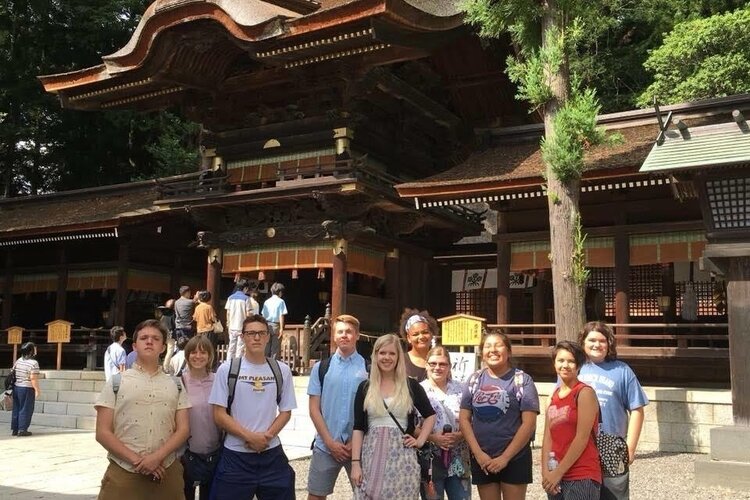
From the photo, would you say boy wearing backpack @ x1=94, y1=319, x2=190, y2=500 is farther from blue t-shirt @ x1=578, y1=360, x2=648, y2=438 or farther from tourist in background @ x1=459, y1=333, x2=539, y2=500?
blue t-shirt @ x1=578, y1=360, x2=648, y2=438

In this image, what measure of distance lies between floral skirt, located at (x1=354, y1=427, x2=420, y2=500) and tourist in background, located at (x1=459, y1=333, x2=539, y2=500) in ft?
1.62

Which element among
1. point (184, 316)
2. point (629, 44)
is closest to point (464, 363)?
point (184, 316)

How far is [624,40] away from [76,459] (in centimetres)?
1760

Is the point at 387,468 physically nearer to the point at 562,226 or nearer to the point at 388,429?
the point at 388,429

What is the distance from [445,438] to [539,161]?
874cm

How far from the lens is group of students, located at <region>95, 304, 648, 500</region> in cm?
411

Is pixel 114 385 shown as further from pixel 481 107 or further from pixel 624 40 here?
pixel 624 40

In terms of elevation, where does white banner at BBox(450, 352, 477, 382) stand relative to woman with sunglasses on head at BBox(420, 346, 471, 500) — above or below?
above

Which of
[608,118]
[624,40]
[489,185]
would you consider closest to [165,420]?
[489,185]

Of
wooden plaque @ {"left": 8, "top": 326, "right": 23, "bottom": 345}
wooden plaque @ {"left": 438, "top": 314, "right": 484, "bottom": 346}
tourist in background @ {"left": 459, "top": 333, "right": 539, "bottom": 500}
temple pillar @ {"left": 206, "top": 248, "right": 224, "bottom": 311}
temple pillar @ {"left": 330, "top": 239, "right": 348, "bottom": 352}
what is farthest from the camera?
wooden plaque @ {"left": 8, "top": 326, "right": 23, "bottom": 345}

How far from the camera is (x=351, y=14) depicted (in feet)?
40.3

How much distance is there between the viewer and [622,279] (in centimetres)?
1205

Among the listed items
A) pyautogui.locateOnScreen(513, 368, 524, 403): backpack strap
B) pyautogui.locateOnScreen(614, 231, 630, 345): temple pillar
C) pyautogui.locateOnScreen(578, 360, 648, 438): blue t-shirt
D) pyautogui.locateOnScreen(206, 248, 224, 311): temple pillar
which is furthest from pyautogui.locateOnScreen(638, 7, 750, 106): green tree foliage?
pyautogui.locateOnScreen(513, 368, 524, 403): backpack strap

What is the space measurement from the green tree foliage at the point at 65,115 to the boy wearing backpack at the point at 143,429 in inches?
836
